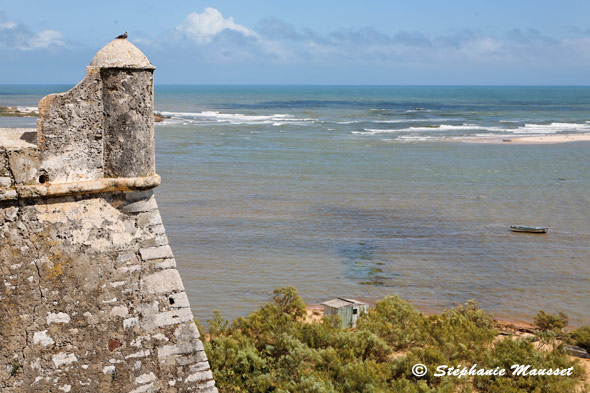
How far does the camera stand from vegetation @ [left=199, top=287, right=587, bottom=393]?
31.2 ft

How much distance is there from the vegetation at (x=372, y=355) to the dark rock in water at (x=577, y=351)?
0.34 metres

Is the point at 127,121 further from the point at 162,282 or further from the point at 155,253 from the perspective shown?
the point at 162,282

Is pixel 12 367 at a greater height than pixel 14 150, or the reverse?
pixel 14 150

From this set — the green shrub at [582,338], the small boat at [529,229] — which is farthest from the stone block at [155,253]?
the small boat at [529,229]

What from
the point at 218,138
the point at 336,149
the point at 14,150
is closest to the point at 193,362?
the point at 14,150

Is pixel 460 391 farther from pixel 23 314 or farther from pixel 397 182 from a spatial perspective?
pixel 397 182

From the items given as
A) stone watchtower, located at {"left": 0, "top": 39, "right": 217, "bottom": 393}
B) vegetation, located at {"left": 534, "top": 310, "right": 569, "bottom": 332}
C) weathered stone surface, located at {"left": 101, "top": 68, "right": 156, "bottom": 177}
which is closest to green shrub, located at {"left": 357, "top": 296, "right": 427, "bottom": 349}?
vegetation, located at {"left": 534, "top": 310, "right": 569, "bottom": 332}

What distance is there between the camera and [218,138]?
52781 millimetres

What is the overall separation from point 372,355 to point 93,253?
7221 millimetres

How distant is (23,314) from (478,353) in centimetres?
864

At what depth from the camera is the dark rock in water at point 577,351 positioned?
11.8 m

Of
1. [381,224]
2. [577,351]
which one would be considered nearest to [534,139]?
[381,224]

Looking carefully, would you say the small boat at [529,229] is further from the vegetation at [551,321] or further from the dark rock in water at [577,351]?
the dark rock in water at [577,351]

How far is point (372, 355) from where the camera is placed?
1091 cm
